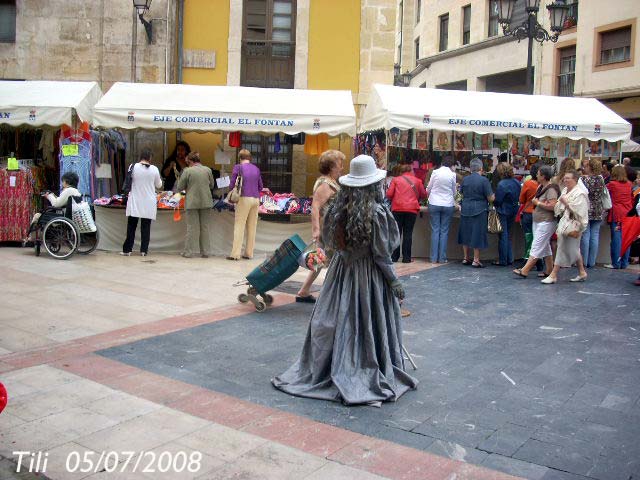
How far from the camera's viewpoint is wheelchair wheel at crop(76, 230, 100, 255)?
11.2 meters

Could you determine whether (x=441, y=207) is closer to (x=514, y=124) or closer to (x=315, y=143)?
(x=514, y=124)

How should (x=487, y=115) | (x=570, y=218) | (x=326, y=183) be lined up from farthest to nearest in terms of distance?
(x=487, y=115) → (x=570, y=218) → (x=326, y=183)

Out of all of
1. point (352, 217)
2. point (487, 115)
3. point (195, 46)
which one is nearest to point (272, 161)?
point (195, 46)

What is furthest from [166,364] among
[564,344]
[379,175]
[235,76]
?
[235,76]

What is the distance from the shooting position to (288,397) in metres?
4.80

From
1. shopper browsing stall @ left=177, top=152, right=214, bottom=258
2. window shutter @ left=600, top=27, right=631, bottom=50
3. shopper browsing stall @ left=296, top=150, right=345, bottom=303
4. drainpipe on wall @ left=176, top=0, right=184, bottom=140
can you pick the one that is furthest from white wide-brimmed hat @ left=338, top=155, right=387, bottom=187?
window shutter @ left=600, top=27, right=631, bottom=50

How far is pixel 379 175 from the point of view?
4871 mm

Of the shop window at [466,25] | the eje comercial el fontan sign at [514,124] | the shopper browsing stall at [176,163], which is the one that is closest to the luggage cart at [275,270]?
the eje comercial el fontan sign at [514,124]

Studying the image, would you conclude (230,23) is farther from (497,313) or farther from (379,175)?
(379,175)

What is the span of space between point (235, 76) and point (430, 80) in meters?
19.8

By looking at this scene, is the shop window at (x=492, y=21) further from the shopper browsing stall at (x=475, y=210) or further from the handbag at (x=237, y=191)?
the handbag at (x=237, y=191)

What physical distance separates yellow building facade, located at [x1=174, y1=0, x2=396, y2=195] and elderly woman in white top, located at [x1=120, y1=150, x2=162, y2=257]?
3.51m

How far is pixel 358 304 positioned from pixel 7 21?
45.0 ft

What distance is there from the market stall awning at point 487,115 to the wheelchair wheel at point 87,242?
5172 mm
